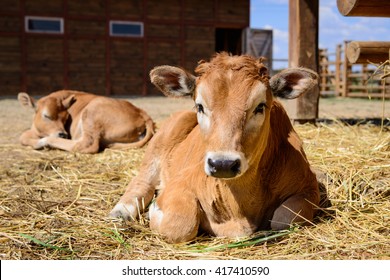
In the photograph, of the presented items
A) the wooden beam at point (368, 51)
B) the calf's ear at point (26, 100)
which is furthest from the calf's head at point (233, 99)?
the calf's ear at point (26, 100)

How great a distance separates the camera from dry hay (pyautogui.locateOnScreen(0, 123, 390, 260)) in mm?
3461

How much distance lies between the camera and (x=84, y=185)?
5773 mm

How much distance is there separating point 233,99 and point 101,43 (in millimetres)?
20570

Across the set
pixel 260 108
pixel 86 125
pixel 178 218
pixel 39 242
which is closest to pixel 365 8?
pixel 260 108

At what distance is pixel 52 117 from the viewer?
30.5 ft

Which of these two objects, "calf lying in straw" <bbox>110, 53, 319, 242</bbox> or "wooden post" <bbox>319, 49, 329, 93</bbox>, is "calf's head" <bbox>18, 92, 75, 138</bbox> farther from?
"wooden post" <bbox>319, 49, 329, 93</bbox>

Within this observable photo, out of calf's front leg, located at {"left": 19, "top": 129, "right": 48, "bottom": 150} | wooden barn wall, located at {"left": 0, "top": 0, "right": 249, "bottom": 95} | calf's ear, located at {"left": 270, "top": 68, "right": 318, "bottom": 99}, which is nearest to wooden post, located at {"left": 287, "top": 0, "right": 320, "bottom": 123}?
calf's front leg, located at {"left": 19, "top": 129, "right": 48, "bottom": 150}

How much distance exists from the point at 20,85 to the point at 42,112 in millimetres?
13535

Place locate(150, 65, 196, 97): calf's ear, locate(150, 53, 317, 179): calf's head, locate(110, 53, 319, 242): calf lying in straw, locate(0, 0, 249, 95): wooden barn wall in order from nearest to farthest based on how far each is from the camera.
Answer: locate(150, 53, 317, 179): calf's head → locate(110, 53, 319, 242): calf lying in straw → locate(150, 65, 196, 97): calf's ear → locate(0, 0, 249, 95): wooden barn wall

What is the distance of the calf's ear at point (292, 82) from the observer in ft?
12.1

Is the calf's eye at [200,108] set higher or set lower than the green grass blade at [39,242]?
higher

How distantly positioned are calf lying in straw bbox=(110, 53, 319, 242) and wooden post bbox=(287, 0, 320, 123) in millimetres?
4384

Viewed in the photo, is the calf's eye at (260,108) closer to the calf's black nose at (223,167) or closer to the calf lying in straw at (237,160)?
the calf lying in straw at (237,160)

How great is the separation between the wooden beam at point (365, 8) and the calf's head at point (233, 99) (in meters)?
2.12
